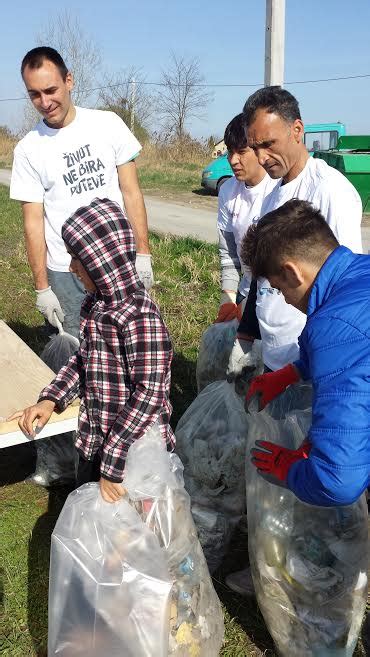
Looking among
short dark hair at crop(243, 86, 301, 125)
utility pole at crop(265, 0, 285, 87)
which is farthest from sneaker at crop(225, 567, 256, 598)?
utility pole at crop(265, 0, 285, 87)

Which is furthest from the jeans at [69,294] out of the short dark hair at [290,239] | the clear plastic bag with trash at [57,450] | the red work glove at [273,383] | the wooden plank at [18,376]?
the short dark hair at [290,239]

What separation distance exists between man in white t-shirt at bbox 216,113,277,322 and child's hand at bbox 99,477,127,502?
1.12m

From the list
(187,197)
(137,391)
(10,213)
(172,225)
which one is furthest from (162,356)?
(187,197)

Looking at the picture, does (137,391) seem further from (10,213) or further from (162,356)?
(10,213)

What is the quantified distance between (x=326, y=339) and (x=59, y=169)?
2.00 metres

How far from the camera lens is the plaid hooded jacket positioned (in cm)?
182

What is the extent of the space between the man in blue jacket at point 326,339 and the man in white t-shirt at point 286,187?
1.53 ft

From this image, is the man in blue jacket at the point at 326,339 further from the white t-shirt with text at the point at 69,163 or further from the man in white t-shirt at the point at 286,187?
the white t-shirt with text at the point at 69,163

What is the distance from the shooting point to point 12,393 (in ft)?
8.38

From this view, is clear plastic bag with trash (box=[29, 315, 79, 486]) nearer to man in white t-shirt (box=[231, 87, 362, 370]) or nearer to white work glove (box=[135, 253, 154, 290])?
white work glove (box=[135, 253, 154, 290])

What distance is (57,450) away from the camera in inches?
121

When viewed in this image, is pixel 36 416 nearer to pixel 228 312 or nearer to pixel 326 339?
pixel 326 339

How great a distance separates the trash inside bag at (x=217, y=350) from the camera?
315 centimetres

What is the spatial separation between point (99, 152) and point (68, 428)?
1.43 metres
